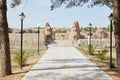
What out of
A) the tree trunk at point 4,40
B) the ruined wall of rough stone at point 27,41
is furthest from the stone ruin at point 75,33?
the tree trunk at point 4,40

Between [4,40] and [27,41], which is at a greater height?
[4,40]

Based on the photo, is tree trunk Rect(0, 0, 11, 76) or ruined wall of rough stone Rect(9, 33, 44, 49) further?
ruined wall of rough stone Rect(9, 33, 44, 49)

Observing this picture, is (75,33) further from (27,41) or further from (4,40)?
(4,40)

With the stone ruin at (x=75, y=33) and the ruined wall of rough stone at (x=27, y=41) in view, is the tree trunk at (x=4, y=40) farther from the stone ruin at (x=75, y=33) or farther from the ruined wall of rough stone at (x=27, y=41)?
the stone ruin at (x=75, y=33)

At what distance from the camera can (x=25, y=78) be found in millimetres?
14352

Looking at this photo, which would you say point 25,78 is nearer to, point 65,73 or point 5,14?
point 65,73

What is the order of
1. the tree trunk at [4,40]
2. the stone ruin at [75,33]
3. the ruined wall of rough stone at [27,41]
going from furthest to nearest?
the stone ruin at [75,33]
the ruined wall of rough stone at [27,41]
the tree trunk at [4,40]

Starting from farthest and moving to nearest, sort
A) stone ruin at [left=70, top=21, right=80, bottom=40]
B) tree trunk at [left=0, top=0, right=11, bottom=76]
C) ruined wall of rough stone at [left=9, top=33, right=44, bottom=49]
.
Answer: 1. stone ruin at [left=70, top=21, right=80, bottom=40]
2. ruined wall of rough stone at [left=9, top=33, right=44, bottom=49]
3. tree trunk at [left=0, top=0, right=11, bottom=76]

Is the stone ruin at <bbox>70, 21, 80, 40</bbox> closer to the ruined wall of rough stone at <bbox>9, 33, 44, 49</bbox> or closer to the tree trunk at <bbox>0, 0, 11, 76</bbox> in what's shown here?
the ruined wall of rough stone at <bbox>9, 33, 44, 49</bbox>

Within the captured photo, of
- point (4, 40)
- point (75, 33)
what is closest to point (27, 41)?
point (75, 33)

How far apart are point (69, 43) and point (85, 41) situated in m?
3.27

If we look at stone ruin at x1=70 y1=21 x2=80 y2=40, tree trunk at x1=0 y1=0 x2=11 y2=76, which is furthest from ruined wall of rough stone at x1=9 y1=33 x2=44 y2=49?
tree trunk at x1=0 y1=0 x2=11 y2=76

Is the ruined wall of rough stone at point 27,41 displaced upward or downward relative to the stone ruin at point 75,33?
downward

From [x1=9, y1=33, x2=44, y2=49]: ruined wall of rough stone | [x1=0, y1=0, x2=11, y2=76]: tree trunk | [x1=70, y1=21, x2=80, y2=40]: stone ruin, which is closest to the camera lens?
[x1=0, y1=0, x2=11, y2=76]: tree trunk
